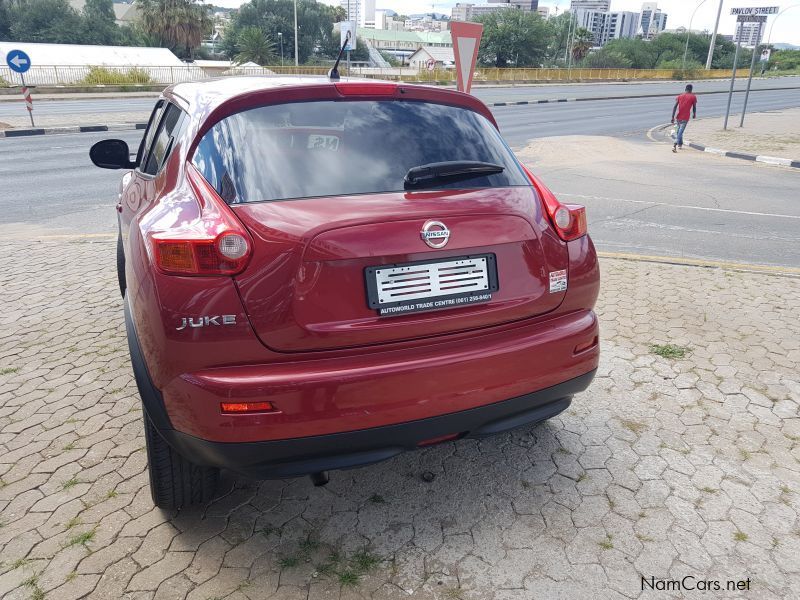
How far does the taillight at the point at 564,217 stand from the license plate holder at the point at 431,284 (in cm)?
41

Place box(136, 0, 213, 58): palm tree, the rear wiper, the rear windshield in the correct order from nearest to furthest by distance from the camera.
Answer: the rear windshield, the rear wiper, box(136, 0, 213, 58): palm tree

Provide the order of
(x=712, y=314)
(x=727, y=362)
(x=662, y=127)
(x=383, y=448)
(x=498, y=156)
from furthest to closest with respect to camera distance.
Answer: (x=662, y=127), (x=712, y=314), (x=727, y=362), (x=498, y=156), (x=383, y=448)

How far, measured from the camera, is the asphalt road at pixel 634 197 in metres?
7.61

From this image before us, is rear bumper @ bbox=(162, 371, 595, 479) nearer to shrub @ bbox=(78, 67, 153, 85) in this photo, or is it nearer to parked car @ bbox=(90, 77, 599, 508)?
parked car @ bbox=(90, 77, 599, 508)

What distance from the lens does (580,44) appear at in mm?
88062

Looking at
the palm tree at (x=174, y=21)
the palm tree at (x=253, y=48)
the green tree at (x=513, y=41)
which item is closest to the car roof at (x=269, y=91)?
the palm tree at (x=253, y=48)

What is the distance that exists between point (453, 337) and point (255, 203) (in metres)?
0.87

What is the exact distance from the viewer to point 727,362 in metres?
4.21

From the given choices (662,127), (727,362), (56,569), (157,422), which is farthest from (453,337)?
(662,127)

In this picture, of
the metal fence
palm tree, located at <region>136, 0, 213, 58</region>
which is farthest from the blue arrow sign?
palm tree, located at <region>136, 0, 213, 58</region>

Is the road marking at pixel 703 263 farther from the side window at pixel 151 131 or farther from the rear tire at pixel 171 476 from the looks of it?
the rear tire at pixel 171 476

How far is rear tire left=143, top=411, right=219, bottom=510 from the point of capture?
99.9 inches

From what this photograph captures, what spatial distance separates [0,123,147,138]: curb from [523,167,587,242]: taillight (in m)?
19.0

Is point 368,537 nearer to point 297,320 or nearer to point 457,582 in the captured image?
point 457,582
